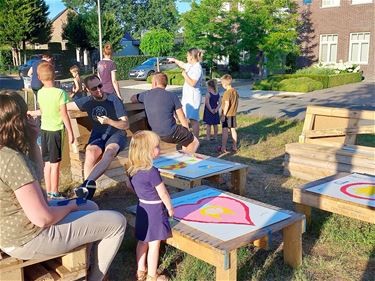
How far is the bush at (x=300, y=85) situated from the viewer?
19.5m

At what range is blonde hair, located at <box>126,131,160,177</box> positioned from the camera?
11.6 ft

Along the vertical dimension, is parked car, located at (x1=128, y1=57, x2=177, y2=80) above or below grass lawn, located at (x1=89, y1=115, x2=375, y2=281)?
above

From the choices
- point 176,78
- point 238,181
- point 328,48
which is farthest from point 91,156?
point 328,48

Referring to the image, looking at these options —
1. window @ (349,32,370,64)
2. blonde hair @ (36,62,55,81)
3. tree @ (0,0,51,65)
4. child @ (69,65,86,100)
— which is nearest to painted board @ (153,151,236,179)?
blonde hair @ (36,62,55,81)

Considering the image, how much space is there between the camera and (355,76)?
79.0 feet

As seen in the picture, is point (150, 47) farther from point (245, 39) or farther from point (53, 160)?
point (53, 160)

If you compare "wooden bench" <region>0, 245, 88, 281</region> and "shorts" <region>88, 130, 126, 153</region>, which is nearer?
"wooden bench" <region>0, 245, 88, 281</region>

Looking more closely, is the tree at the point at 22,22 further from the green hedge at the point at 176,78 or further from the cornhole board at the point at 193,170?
the cornhole board at the point at 193,170

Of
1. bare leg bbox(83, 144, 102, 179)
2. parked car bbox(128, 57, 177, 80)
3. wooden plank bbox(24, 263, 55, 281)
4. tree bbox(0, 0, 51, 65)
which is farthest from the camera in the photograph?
tree bbox(0, 0, 51, 65)

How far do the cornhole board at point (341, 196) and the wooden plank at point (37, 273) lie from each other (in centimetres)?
273

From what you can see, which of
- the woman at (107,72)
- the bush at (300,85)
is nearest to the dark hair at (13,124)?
the woman at (107,72)

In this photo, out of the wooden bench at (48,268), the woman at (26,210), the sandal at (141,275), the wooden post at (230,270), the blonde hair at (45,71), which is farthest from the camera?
the blonde hair at (45,71)

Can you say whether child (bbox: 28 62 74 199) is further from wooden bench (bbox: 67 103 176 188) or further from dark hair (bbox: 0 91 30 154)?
dark hair (bbox: 0 91 30 154)

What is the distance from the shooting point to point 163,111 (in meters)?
Answer: 6.05
